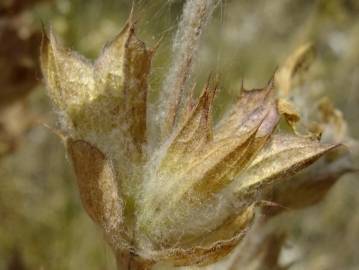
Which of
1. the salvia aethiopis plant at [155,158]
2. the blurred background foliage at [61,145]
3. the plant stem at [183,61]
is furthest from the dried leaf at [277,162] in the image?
the blurred background foliage at [61,145]

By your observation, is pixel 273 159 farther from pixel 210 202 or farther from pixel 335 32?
pixel 335 32

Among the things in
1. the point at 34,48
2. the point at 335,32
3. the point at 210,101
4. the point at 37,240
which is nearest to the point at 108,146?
the point at 210,101

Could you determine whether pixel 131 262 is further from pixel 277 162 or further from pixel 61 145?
pixel 61 145

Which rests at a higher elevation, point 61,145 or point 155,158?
point 155,158

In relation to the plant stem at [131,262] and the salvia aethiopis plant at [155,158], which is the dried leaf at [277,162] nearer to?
the salvia aethiopis plant at [155,158]

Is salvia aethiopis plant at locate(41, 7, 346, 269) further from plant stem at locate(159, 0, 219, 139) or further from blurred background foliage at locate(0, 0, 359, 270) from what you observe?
blurred background foliage at locate(0, 0, 359, 270)

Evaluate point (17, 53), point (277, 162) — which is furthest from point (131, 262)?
point (17, 53)
